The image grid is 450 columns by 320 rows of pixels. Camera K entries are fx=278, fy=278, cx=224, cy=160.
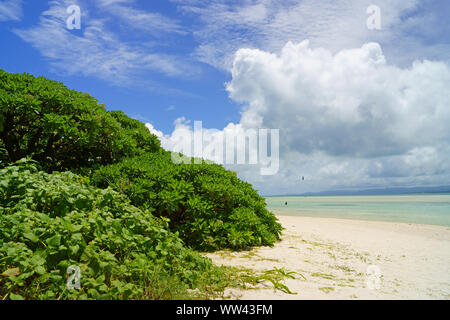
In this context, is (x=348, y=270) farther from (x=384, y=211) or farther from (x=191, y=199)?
(x=384, y=211)

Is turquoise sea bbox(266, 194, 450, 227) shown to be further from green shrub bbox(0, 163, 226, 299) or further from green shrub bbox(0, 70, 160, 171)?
green shrub bbox(0, 70, 160, 171)

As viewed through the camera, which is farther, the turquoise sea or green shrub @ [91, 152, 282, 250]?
the turquoise sea

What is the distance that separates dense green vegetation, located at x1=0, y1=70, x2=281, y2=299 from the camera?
3303 millimetres

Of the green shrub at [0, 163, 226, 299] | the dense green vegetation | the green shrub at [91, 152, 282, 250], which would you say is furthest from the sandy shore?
the green shrub at [0, 163, 226, 299]

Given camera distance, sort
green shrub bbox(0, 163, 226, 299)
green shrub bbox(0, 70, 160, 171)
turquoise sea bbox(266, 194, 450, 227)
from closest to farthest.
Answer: green shrub bbox(0, 163, 226, 299), green shrub bbox(0, 70, 160, 171), turquoise sea bbox(266, 194, 450, 227)

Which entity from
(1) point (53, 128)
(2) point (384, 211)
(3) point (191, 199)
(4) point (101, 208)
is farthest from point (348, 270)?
(2) point (384, 211)

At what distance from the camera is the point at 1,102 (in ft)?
19.5

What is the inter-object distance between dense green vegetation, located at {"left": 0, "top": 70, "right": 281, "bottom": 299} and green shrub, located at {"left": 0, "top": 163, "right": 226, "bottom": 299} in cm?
1

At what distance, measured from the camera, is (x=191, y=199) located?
666 cm

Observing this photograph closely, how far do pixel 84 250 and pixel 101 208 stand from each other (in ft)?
3.99

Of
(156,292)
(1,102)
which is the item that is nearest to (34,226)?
(156,292)

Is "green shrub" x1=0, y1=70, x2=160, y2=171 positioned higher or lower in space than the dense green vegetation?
higher
